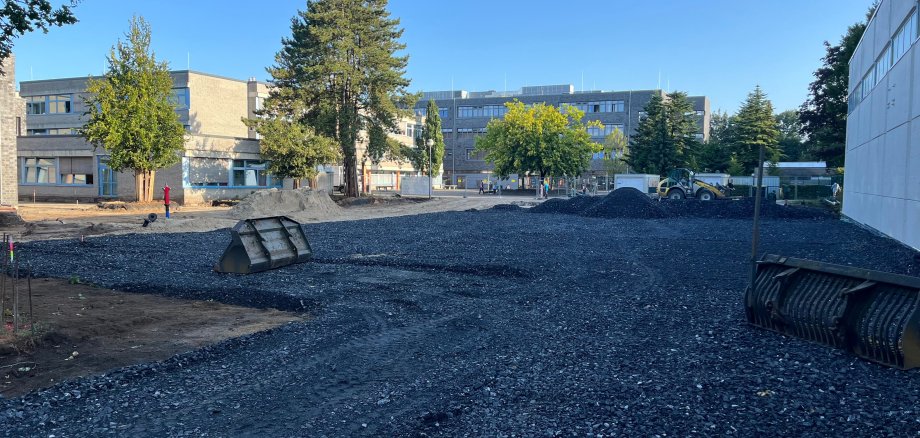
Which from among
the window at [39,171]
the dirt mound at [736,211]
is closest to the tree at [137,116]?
the window at [39,171]

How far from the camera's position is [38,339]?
23.7 feet

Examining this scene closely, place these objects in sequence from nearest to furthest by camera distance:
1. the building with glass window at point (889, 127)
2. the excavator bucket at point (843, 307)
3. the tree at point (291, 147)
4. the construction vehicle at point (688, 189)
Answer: the excavator bucket at point (843, 307), the building with glass window at point (889, 127), the tree at point (291, 147), the construction vehicle at point (688, 189)

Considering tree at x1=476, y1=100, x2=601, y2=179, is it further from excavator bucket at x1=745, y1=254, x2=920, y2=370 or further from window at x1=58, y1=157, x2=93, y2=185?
excavator bucket at x1=745, y1=254, x2=920, y2=370

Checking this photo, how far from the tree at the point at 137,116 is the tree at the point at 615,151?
2207 inches

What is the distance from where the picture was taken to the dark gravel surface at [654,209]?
3219 centimetres

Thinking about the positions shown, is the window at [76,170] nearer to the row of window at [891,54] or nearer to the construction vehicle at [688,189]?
the construction vehicle at [688,189]

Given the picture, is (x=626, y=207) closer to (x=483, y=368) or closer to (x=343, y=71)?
(x=343, y=71)

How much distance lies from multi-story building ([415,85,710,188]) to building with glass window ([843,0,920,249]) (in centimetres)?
5564

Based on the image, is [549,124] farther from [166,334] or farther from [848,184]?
[166,334]

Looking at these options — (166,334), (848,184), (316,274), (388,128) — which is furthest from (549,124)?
(166,334)

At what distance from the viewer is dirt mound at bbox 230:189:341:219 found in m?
31.3

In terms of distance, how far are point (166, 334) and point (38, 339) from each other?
1.40 metres

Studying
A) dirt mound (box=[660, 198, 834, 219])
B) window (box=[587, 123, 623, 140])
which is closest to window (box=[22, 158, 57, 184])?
dirt mound (box=[660, 198, 834, 219])

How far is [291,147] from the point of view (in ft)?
123
